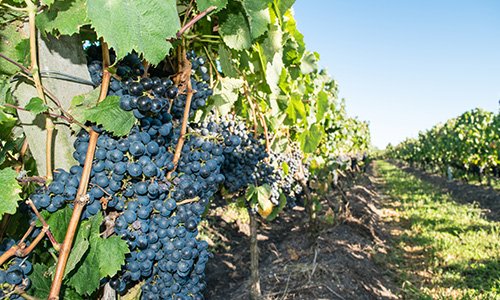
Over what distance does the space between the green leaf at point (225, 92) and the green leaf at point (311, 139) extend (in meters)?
1.42

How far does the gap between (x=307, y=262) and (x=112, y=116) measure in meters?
5.77

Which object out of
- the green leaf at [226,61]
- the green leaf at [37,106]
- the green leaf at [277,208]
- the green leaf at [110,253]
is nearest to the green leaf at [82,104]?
the green leaf at [37,106]

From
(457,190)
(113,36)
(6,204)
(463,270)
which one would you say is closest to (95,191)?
(6,204)

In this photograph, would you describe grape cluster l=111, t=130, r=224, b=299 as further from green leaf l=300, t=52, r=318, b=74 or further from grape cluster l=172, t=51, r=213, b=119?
green leaf l=300, t=52, r=318, b=74

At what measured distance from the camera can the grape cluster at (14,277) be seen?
1.09 m

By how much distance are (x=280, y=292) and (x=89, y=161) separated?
4.62 metres

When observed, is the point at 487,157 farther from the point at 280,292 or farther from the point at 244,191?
the point at 244,191

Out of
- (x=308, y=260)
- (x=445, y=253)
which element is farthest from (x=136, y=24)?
(x=445, y=253)

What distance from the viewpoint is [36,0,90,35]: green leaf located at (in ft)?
3.57

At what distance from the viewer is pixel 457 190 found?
60.7ft

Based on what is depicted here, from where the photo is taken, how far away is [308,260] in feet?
21.7

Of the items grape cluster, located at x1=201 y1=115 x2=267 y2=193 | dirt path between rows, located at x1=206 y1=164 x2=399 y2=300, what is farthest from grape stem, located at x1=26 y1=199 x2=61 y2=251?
dirt path between rows, located at x1=206 y1=164 x2=399 y2=300

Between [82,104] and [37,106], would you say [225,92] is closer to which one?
[82,104]

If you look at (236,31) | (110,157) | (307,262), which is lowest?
(307,262)
